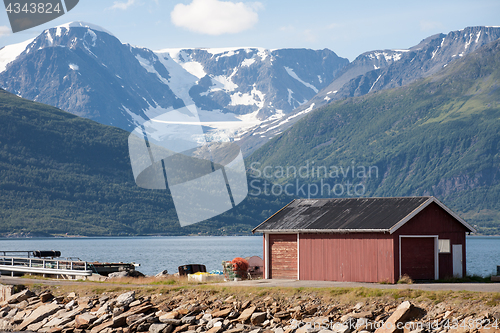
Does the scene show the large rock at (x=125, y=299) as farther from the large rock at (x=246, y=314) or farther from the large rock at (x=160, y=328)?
the large rock at (x=246, y=314)

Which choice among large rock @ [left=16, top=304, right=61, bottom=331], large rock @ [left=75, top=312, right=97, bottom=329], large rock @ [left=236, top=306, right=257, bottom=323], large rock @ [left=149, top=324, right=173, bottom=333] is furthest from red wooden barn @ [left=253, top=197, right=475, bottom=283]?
large rock @ [left=16, top=304, right=61, bottom=331]

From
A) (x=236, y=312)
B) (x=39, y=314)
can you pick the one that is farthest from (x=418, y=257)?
(x=39, y=314)

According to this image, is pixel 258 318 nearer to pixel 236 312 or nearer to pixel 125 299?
pixel 236 312

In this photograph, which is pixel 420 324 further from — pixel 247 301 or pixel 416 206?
pixel 416 206

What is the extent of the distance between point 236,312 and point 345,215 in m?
10.5

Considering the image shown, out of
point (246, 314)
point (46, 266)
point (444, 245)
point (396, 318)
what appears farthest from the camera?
point (46, 266)

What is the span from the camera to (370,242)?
3328cm

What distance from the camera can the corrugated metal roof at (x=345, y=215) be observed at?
33781mm

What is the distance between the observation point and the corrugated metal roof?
111 ft

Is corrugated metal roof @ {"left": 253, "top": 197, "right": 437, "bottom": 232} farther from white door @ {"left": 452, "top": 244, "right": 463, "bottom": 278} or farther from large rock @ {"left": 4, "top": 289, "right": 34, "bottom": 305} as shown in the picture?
large rock @ {"left": 4, "top": 289, "right": 34, "bottom": 305}

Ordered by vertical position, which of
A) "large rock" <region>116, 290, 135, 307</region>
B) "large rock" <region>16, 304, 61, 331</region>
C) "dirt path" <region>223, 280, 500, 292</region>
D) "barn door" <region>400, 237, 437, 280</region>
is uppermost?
"barn door" <region>400, 237, 437, 280</region>

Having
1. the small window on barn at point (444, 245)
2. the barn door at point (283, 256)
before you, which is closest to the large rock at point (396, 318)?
the small window on barn at point (444, 245)

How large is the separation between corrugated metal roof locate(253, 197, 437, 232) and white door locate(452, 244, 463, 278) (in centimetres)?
342

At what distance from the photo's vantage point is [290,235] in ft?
121
